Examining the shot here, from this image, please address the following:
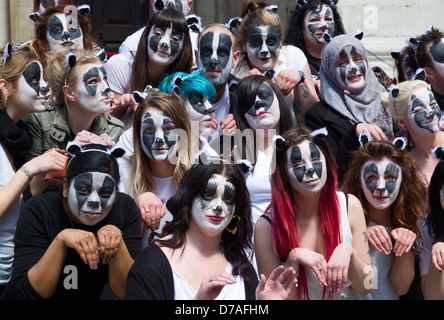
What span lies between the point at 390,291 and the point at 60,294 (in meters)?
1.77

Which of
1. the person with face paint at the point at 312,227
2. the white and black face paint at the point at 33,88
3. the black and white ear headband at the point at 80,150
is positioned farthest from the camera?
the white and black face paint at the point at 33,88

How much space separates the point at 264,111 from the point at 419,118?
0.96 metres

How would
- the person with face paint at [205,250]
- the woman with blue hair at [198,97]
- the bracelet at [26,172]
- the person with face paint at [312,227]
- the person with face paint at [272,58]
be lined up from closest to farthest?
the person with face paint at [205,250]
the person with face paint at [312,227]
the bracelet at [26,172]
the woman with blue hair at [198,97]
the person with face paint at [272,58]

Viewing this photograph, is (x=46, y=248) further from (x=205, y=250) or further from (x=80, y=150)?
(x=205, y=250)

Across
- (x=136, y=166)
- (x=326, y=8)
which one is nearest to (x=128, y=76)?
(x=136, y=166)

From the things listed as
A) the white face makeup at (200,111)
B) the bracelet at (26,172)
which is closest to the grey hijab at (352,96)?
the white face makeup at (200,111)

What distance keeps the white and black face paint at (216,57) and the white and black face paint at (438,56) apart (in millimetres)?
1417

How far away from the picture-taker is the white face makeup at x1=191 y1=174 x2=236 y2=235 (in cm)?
438

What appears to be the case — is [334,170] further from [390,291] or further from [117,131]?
[117,131]

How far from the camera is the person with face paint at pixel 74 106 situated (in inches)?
204

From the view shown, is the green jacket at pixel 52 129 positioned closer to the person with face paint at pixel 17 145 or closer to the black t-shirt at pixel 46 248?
the person with face paint at pixel 17 145

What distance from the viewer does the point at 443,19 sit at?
7543 mm

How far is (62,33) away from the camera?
6.01 meters

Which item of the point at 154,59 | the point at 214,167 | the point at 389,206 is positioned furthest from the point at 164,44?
the point at 389,206
